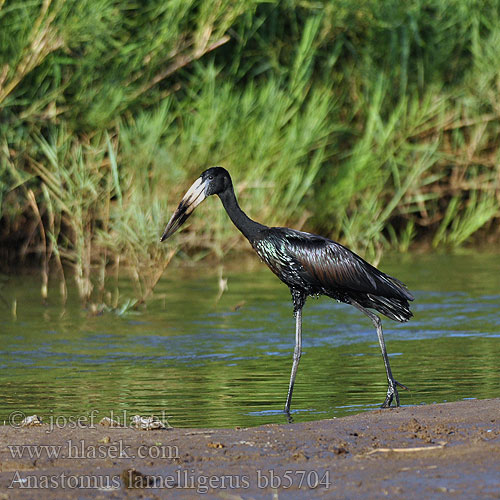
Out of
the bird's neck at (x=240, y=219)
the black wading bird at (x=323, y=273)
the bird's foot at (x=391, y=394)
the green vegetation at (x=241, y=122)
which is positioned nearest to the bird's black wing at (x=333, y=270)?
the black wading bird at (x=323, y=273)

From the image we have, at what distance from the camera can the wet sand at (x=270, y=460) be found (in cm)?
473

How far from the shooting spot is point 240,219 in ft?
25.3

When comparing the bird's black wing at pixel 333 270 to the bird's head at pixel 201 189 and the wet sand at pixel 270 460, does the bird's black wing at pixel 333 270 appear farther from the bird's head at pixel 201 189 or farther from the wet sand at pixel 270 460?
the wet sand at pixel 270 460

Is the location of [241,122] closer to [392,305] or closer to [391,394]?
[392,305]

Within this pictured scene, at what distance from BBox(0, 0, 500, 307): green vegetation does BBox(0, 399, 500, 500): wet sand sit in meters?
5.16

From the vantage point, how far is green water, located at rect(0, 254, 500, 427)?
7105 millimetres

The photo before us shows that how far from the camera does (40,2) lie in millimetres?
12336

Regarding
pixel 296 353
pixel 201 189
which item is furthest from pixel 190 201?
pixel 296 353

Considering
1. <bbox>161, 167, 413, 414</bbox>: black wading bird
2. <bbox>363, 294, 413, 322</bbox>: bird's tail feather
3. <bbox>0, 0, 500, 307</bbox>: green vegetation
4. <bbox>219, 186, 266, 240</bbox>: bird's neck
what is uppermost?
<bbox>0, 0, 500, 307</bbox>: green vegetation

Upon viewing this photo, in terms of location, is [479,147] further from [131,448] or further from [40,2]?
[131,448]

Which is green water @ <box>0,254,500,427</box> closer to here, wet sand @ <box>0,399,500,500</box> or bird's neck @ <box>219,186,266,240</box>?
wet sand @ <box>0,399,500,500</box>

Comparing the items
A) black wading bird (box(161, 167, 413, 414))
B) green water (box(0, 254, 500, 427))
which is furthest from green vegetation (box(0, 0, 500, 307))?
black wading bird (box(161, 167, 413, 414))

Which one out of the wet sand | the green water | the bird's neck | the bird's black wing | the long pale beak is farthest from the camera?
the long pale beak

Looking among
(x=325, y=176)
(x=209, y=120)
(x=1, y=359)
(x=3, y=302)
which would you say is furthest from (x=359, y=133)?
(x=1, y=359)
